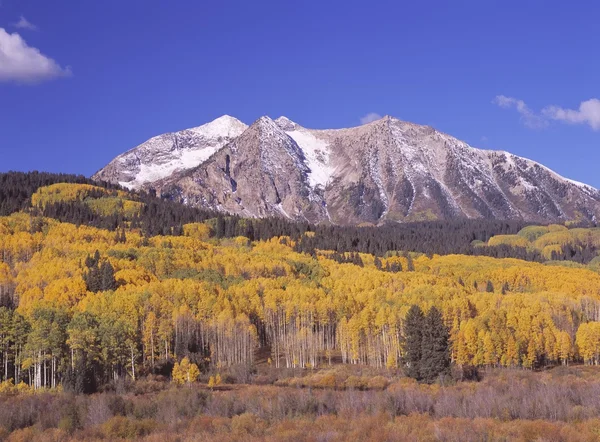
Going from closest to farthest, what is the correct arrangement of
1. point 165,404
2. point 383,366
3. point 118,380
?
point 165,404 → point 118,380 → point 383,366

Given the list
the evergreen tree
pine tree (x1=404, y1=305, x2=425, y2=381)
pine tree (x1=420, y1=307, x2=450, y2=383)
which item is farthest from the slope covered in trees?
pine tree (x1=420, y1=307, x2=450, y2=383)

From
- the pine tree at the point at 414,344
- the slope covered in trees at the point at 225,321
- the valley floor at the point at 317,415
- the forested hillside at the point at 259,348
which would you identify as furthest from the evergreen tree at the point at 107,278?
the pine tree at the point at 414,344

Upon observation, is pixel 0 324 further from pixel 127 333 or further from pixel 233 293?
pixel 233 293

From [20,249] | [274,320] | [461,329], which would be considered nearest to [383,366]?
[461,329]

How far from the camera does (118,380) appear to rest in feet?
307

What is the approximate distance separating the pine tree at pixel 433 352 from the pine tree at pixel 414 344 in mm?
1409

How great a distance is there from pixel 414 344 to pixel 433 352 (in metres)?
5.09

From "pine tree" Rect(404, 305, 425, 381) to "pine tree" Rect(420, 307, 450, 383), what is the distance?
141cm

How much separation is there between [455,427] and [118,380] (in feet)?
170

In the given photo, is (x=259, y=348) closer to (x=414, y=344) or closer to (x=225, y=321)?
(x=225, y=321)

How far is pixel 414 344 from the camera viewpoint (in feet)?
335

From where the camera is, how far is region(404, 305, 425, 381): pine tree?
328ft

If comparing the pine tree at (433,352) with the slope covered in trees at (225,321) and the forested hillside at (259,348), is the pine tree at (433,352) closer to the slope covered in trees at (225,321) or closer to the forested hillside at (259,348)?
the forested hillside at (259,348)

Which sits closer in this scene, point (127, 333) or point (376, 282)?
point (127, 333)
